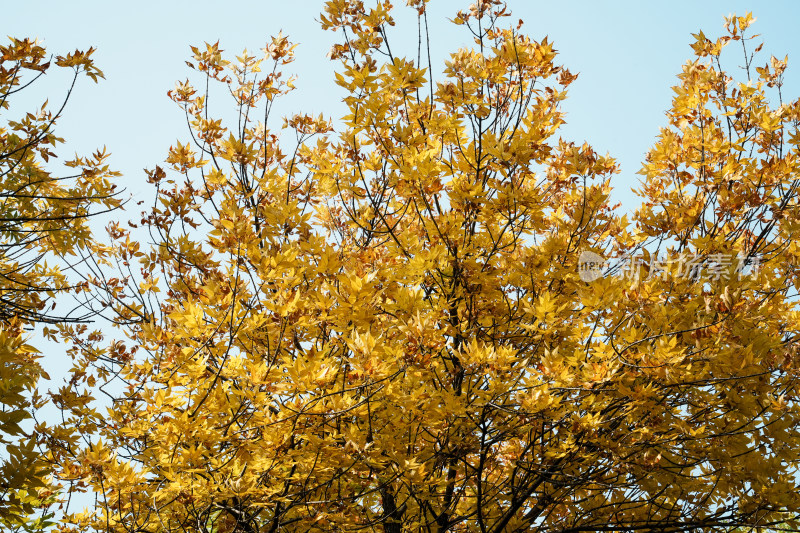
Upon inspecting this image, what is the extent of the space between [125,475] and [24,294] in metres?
2.40

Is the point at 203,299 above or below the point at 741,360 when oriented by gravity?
above

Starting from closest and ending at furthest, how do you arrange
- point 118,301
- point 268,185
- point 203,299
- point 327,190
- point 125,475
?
point 125,475 < point 203,299 < point 268,185 < point 327,190 < point 118,301

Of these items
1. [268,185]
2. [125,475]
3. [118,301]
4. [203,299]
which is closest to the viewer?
[125,475]

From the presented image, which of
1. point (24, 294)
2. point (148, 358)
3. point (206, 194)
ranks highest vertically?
point (206, 194)

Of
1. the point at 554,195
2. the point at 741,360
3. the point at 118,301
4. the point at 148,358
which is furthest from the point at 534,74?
the point at 118,301

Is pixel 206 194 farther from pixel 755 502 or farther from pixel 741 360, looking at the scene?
pixel 755 502

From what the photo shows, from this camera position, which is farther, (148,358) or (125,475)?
(148,358)

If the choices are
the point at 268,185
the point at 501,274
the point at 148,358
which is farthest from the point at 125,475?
the point at 501,274

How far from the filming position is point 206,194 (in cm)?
498

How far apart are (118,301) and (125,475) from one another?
2335 millimetres

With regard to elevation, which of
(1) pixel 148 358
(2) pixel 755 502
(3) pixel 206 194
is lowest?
(2) pixel 755 502

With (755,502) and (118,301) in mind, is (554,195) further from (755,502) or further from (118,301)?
(118,301)

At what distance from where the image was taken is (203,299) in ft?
12.1

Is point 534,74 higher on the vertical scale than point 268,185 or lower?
higher
